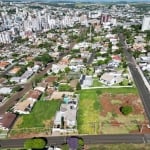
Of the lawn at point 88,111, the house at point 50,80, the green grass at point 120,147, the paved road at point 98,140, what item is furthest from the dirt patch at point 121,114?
the house at point 50,80

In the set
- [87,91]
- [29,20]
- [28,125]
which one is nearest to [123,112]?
[87,91]

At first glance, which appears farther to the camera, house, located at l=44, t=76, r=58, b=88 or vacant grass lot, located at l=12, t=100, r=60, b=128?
house, located at l=44, t=76, r=58, b=88

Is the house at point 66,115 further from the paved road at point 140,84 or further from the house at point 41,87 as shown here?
the paved road at point 140,84

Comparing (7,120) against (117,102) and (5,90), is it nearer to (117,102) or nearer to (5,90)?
(5,90)

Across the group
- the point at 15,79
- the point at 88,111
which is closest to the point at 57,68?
the point at 15,79

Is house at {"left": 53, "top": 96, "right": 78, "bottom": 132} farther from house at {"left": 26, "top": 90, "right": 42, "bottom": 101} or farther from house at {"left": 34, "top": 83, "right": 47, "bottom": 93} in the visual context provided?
house at {"left": 34, "top": 83, "right": 47, "bottom": 93}

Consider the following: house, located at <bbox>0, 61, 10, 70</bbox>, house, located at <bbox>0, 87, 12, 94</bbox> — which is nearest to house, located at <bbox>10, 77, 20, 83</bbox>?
house, located at <bbox>0, 87, 12, 94</bbox>
